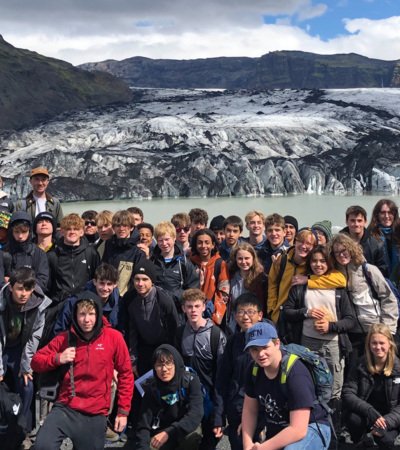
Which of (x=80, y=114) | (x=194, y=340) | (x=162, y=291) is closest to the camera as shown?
(x=194, y=340)

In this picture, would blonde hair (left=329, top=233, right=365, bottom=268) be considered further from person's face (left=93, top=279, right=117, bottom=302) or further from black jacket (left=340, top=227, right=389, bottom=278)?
person's face (left=93, top=279, right=117, bottom=302)

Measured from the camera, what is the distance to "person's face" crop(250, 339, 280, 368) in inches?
133

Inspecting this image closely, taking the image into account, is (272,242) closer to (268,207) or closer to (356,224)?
(356,224)

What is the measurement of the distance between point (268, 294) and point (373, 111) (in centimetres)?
3281

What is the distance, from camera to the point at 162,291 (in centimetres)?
473

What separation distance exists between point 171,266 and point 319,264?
1438 mm

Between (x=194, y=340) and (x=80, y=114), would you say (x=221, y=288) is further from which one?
(x=80, y=114)

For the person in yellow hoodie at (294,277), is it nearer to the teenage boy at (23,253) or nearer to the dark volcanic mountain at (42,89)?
the teenage boy at (23,253)

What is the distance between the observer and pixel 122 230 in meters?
5.36

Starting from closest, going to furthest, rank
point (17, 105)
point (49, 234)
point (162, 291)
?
point (162, 291) → point (49, 234) → point (17, 105)

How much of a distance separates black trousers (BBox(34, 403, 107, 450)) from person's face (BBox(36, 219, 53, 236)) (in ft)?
6.28

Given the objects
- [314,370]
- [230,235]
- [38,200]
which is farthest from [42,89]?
[314,370]

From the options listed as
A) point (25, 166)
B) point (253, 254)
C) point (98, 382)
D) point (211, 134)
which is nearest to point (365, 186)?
point (211, 134)

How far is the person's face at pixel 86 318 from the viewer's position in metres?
4.05
